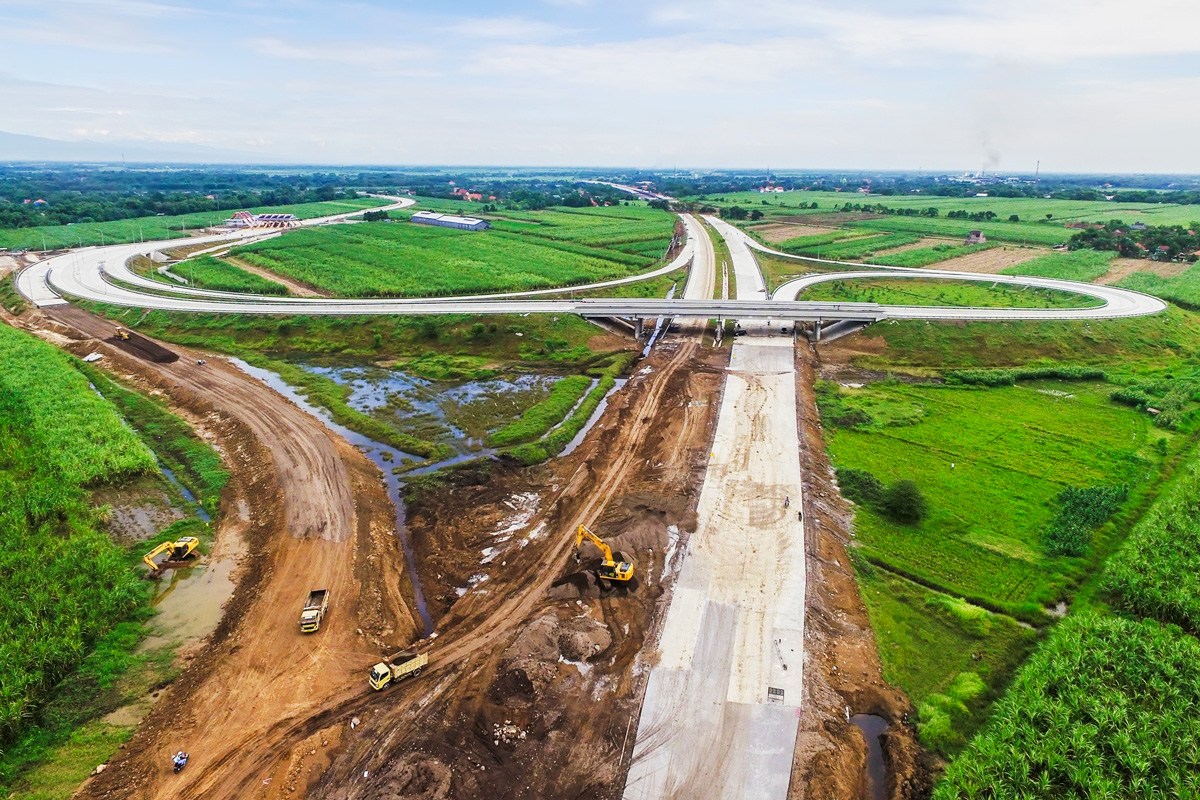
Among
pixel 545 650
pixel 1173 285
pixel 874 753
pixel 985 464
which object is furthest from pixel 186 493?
pixel 1173 285

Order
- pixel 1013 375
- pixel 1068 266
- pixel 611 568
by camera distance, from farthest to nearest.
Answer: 1. pixel 1068 266
2. pixel 1013 375
3. pixel 611 568

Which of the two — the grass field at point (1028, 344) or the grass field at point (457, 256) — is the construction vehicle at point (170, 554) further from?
the grass field at point (1028, 344)

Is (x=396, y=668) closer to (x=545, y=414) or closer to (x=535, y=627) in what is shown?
(x=535, y=627)

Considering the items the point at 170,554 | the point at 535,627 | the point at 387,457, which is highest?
the point at 387,457

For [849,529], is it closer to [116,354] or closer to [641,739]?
[641,739]

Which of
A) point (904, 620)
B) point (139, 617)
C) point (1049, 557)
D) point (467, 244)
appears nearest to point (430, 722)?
point (139, 617)

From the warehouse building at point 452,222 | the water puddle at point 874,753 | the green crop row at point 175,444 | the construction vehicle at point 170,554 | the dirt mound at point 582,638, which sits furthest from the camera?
the warehouse building at point 452,222

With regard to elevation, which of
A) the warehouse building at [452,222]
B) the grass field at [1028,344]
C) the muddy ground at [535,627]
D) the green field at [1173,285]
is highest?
the warehouse building at [452,222]

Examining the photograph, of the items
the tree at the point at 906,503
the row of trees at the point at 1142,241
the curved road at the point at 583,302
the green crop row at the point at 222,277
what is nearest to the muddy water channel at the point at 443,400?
the curved road at the point at 583,302
